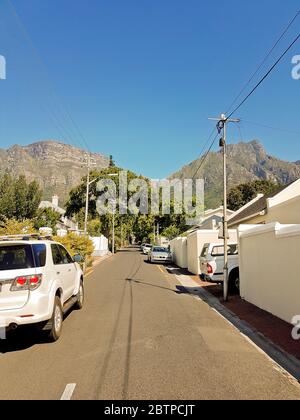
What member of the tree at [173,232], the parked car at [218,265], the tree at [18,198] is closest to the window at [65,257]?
the parked car at [218,265]

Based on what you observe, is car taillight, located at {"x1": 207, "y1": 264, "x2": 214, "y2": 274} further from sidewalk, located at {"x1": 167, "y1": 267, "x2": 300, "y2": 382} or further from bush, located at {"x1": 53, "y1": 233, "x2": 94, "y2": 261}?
bush, located at {"x1": 53, "y1": 233, "x2": 94, "y2": 261}

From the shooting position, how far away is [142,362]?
6.25 metres

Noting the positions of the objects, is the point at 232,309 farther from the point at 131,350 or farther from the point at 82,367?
the point at 82,367

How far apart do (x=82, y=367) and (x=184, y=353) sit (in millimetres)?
1736

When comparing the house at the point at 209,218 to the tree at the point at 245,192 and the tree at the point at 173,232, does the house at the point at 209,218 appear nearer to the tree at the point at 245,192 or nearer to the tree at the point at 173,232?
the tree at the point at 173,232

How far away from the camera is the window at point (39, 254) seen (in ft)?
23.9

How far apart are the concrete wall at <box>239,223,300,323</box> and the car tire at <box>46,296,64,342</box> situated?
482 centimetres

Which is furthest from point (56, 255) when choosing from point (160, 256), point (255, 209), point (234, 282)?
point (160, 256)

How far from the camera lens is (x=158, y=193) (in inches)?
2432

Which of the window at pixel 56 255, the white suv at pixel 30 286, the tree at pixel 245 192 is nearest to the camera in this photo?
the white suv at pixel 30 286

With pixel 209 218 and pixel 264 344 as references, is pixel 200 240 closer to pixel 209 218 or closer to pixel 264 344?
pixel 264 344

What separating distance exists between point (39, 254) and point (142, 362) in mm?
2761

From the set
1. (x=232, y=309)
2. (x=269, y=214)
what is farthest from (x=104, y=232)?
(x=232, y=309)

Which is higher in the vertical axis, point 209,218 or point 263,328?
point 209,218
